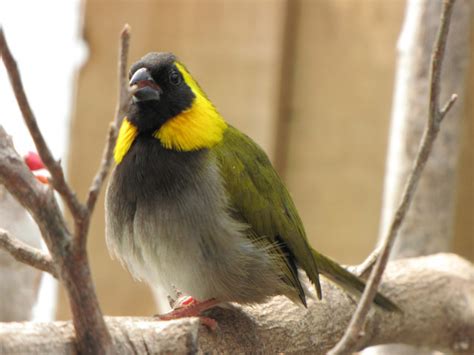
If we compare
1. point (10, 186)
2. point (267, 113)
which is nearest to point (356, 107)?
point (267, 113)

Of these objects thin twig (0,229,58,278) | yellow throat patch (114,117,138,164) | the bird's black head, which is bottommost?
thin twig (0,229,58,278)

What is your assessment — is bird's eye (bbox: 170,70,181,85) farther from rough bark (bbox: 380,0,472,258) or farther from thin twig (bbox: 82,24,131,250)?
rough bark (bbox: 380,0,472,258)

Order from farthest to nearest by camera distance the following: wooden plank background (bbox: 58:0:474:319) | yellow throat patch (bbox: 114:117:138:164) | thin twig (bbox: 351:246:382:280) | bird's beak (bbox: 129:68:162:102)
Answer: wooden plank background (bbox: 58:0:474:319)
thin twig (bbox: 351:246:382:280)
yellow throat patch (bbox: 114:117:138:164)
bird's beak (bbox: 129:68:162:102)

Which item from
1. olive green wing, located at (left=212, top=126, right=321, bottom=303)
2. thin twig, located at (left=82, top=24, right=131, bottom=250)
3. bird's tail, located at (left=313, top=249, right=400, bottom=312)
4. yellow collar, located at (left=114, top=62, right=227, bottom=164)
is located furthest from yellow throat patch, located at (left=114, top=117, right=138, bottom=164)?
thin twig, located at (left=82, top=24, right=131, bottom=250)

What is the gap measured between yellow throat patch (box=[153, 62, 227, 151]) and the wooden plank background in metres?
2.34

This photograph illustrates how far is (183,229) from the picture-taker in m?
2.37

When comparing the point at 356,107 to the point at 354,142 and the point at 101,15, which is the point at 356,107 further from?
the point at 101,15

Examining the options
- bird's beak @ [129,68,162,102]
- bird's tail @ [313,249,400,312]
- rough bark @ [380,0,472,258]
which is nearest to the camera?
bird's beak @ [129,68,162,102]

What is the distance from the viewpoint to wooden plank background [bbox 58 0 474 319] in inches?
196

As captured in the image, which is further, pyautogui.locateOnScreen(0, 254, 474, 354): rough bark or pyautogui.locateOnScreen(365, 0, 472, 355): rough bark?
pyautogui.locateOnScreen(365, 0, 472, 355): rough bark

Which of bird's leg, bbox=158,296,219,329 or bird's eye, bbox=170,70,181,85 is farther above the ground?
bird's eye, bbox=170,70,181,85

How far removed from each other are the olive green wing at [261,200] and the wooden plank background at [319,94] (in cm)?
231

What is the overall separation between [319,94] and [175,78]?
8.47 feet

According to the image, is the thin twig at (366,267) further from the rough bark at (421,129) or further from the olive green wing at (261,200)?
the rough bark at (421,129)
